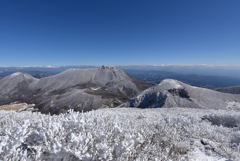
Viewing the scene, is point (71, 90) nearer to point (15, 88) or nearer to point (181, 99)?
point (15, 88)

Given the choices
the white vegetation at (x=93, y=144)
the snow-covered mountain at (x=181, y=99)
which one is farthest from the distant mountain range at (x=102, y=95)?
the white vegetation at (x=93, y=144)

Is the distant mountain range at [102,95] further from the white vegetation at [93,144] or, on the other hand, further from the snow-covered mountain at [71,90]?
the white vegetation at [93,144]

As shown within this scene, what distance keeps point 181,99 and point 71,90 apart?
179ft

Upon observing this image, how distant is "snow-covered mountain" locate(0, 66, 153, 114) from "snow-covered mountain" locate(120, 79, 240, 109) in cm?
1923

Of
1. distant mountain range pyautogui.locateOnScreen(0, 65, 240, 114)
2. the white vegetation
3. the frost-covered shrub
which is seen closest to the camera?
the white vegetation

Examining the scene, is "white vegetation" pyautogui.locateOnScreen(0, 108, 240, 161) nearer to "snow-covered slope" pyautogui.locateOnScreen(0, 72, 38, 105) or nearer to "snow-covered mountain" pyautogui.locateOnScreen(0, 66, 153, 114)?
"snow-covered mountain" pyautogui.locateOnScreen(0, 66, 153, 114)

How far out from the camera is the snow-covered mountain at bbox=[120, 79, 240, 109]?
61.9ft

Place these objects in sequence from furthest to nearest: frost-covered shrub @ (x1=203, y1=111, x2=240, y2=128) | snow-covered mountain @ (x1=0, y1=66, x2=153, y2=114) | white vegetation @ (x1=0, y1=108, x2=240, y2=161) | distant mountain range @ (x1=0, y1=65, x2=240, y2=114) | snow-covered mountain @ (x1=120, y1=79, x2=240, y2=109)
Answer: snow-covered mountain @ (x1=0, y1=66, x2=153, y2=114), distant mountain range @ (x1=0, y1=65, x2=240, y2=114), snow-covered mountain @ (x1=120, y1=79, x2=240, y2=109), frost-covered shrub @ (x1=203, y1=111, x2=240, y2=128), white vegetation @ (x1=0, y1=108, x2=240, y2=161)

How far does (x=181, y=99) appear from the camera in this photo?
19891mm

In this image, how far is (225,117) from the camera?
A: 7.86 meters

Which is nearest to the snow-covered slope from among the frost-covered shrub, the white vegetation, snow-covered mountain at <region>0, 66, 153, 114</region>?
snow-covered mountain at <region>0, 66, 153, 114</region>

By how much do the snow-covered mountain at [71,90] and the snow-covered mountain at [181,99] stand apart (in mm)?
19231

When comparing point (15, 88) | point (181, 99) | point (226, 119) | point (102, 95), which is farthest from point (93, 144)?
point (15, 88)

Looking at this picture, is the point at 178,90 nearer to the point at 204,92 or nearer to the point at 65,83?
the point at 204,92
